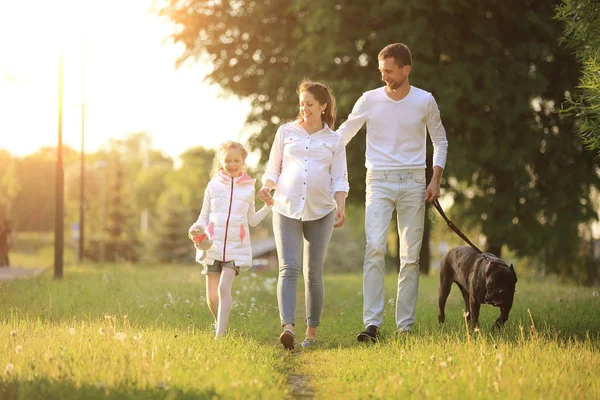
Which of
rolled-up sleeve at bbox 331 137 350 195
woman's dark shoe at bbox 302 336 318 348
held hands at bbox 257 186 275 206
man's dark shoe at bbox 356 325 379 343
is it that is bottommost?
woman's dark shoe at bbox 302 336 318 348

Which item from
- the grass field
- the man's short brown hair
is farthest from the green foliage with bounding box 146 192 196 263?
the man's short brown hair

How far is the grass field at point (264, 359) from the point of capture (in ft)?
17.6

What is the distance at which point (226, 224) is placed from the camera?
7902mm

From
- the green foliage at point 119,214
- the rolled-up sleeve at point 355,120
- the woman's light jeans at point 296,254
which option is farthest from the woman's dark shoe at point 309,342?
the green foliage at point 119,214

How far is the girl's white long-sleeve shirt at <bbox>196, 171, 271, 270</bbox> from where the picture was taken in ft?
25.9

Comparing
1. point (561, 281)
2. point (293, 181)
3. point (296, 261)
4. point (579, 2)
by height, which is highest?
point (579, 2)

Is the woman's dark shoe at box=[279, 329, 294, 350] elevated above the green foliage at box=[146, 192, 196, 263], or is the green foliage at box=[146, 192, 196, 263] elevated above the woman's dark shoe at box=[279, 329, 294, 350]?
the woman's dark shoe at box=[279, 329, 294, 350]

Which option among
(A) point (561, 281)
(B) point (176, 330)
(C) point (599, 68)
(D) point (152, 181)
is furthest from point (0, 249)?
(D) point (152, 181)

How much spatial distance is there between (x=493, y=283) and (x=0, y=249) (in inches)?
840

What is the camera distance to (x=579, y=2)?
8555 millimetres

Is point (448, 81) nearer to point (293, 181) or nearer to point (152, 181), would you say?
point (293, 181)

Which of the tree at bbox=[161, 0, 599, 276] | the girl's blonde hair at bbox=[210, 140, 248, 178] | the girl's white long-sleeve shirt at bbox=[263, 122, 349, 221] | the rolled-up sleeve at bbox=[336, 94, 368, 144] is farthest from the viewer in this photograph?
the tree at bbox=[161, 0, 599, 276]

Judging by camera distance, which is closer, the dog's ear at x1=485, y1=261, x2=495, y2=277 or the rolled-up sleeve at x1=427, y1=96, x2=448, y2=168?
the dog's ear at x1=485, y1=261, x2=495, y2=277

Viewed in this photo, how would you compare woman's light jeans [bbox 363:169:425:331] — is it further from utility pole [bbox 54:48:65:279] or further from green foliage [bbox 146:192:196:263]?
green foliage [bbox 146:192:196:263]
